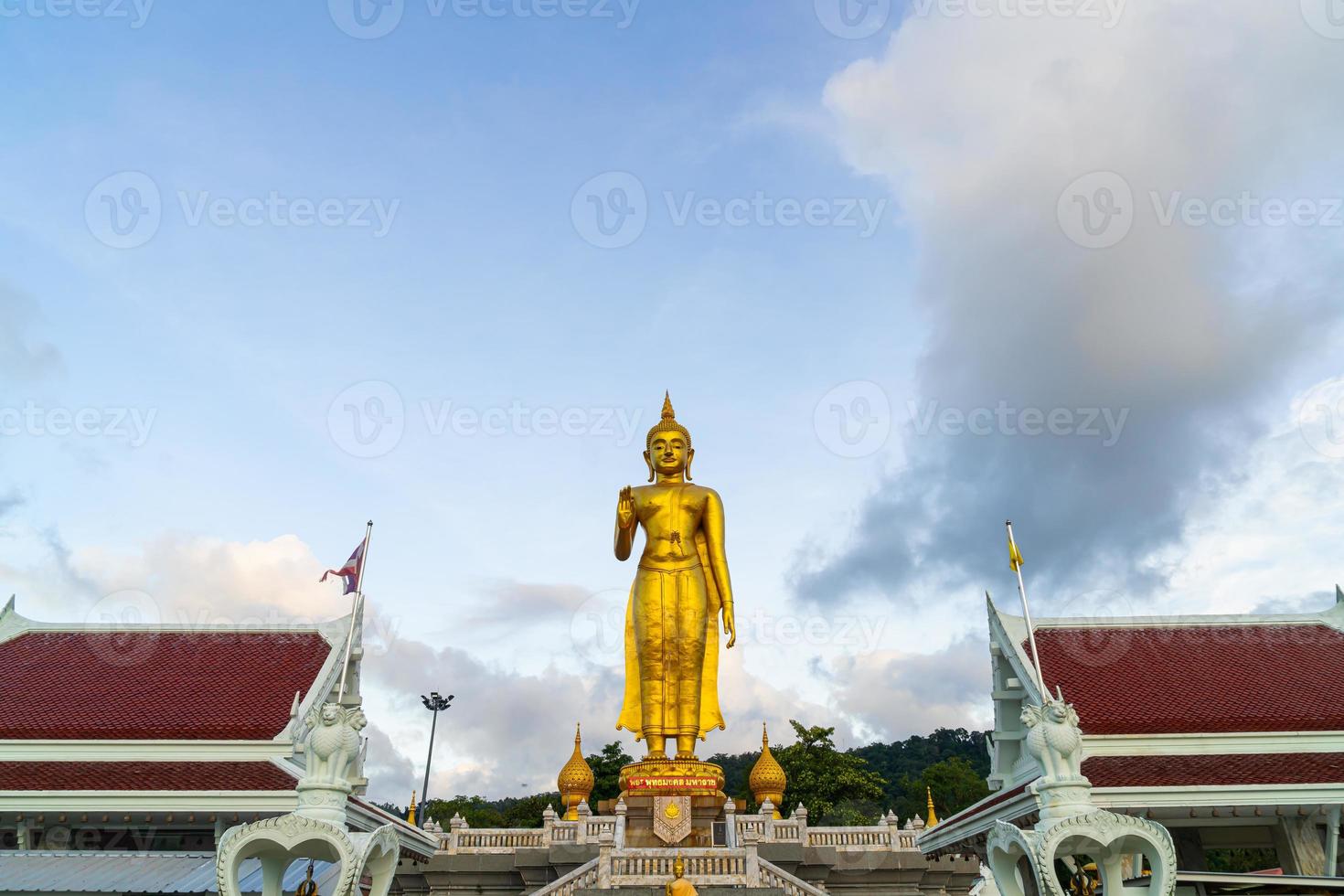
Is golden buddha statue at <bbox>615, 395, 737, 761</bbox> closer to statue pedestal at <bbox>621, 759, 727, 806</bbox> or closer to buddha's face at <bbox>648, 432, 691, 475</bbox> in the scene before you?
buddha's face at <bbox>648, 432, 691, 475</bbox>

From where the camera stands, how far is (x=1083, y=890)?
33.2 ft

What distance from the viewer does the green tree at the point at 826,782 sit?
4900 cm

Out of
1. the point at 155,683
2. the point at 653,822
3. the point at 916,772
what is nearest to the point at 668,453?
the point at 653,822

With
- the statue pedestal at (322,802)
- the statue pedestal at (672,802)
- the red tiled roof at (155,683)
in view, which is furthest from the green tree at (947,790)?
the statue pedestal at (322,802)

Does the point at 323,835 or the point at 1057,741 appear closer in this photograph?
the point at 323,835

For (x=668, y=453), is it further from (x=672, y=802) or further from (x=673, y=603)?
(x=672, y=802)

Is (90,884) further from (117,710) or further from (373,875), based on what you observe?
(117,710)

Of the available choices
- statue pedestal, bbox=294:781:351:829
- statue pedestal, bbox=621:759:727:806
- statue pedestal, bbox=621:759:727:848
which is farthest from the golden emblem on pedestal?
statue pedestal, bbox=294:781:351:829

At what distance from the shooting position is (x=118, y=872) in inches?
543

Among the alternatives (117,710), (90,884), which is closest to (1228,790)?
(90,884)

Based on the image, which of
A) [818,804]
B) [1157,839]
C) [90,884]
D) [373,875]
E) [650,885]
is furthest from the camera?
[818,804]

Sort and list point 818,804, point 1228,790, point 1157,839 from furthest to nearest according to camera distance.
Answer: point 818,804
point 1228,790
point 1157,839

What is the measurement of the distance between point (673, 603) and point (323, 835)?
13198 mm

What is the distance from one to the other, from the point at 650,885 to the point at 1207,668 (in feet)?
46.9
